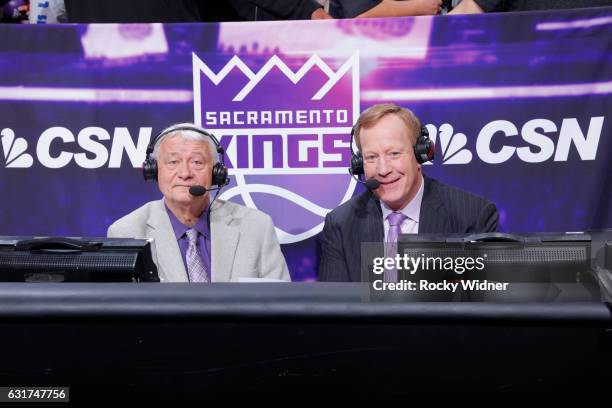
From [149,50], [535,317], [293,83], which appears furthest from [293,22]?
[535,317]

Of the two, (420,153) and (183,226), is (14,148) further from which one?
(420,153)

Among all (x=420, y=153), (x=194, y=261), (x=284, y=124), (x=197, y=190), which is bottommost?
(x=194, y=261)

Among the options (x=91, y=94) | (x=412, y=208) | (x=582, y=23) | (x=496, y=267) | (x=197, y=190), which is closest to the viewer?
(x=496, y=267)

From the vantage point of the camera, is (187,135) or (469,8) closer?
(187,135)

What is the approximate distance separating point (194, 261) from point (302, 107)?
0.72m

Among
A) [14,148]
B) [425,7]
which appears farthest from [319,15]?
[14,148]

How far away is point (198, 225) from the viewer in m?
2.79

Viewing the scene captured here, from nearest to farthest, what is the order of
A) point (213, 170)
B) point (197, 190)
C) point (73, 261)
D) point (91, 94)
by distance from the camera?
1. point (73, 261)
2. point (197, 190)
3. point (213, 170)
4. point (91, 94)

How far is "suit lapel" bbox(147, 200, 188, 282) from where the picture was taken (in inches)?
105

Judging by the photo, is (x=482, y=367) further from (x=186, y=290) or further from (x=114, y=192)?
(x=114, y=192)

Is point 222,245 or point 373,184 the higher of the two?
point 373,184

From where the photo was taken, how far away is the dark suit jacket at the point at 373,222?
2762 millimetres

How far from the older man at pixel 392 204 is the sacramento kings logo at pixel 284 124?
20cm

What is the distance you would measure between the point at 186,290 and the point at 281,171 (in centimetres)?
190
